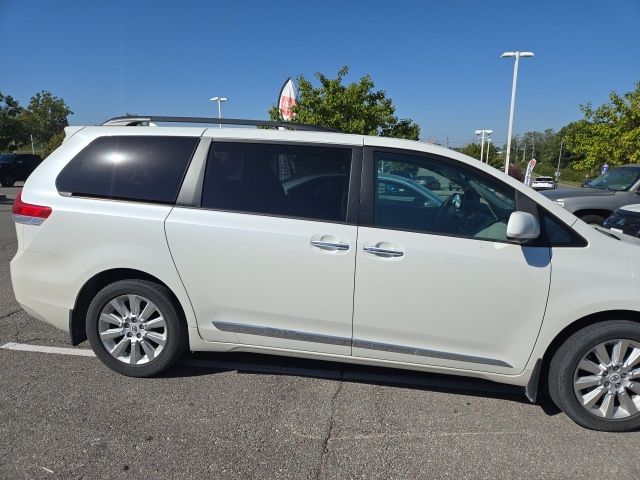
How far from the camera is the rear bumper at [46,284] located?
3316 millimetres

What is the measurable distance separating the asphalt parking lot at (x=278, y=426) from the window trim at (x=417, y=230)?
118cm

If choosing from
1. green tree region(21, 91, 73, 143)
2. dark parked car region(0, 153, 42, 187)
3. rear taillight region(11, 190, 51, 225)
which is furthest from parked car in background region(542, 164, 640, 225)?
green tree region(21, 91, 73, 143)

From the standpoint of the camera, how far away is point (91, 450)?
2557 mm

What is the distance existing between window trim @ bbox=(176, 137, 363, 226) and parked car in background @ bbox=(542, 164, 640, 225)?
21.3 feet

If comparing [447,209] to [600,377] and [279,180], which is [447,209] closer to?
[279,180]

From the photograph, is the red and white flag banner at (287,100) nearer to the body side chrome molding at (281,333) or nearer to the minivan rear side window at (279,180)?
the minivan rear side window at (279,180)

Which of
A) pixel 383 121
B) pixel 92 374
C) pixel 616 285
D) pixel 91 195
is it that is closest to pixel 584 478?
pixel 616 285

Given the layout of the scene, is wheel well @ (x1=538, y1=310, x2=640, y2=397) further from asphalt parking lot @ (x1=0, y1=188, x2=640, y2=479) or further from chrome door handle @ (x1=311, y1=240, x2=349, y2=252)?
chrome door handle @ (x1=311, y1=240, x2=349, y2=252)

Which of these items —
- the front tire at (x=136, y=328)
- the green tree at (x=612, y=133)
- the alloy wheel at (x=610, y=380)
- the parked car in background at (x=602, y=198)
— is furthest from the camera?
the green tree at (x=612, y=133)

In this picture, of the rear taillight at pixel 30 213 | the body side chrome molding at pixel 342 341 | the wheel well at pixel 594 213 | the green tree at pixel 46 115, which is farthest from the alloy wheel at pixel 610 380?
the green tree at pixel 46 115

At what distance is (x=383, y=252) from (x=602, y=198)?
7357mm

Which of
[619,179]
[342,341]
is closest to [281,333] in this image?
[342,341]

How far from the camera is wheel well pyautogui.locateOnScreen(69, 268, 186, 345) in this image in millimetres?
3281

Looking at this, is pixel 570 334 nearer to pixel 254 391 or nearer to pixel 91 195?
pixel 254 391
